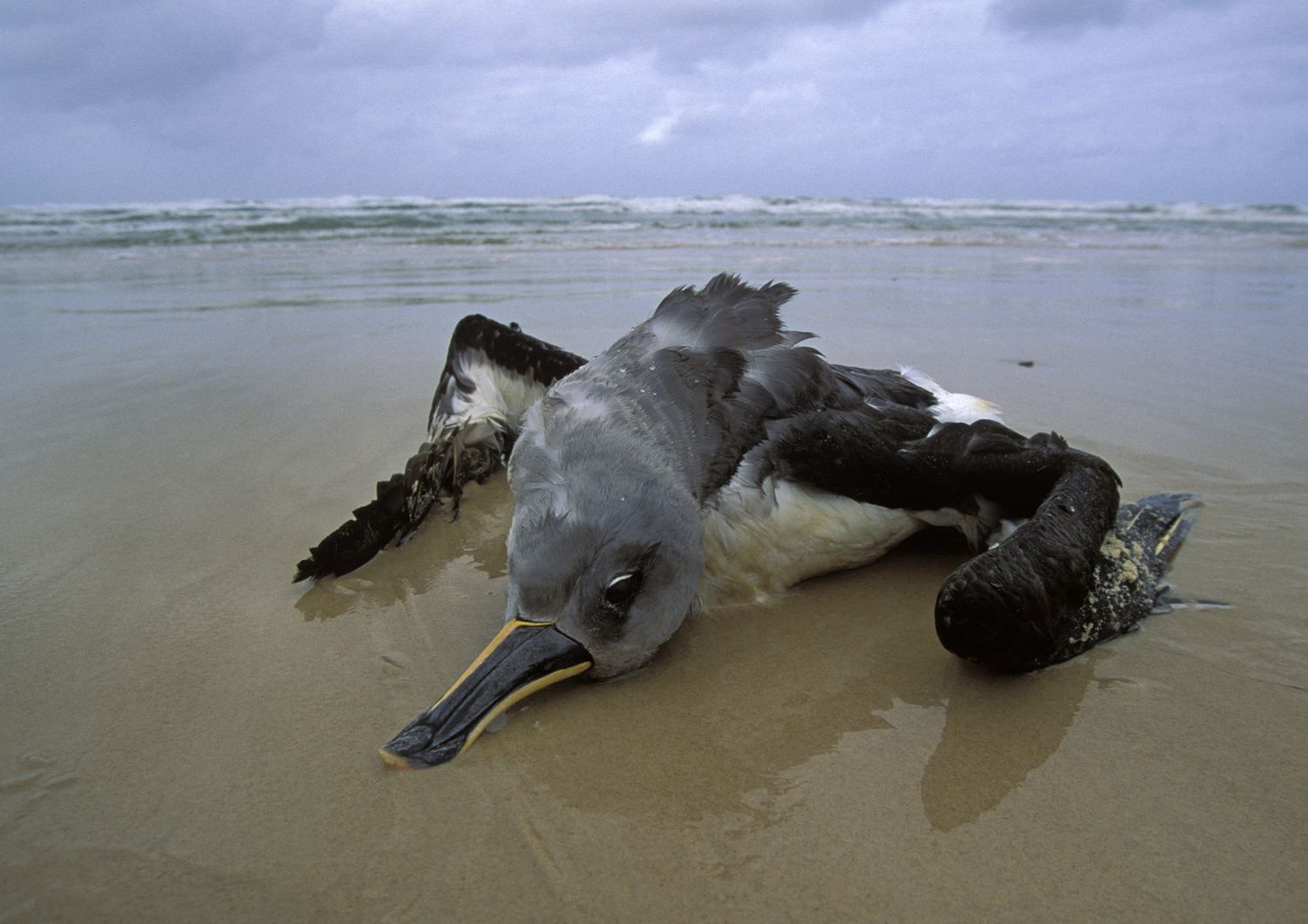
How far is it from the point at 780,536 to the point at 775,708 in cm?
71

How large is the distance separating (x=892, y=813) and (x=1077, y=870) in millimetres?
389

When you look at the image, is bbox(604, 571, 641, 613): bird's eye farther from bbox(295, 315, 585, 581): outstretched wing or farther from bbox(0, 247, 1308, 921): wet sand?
bbox(295, 315, 585, 581): outstretched wing

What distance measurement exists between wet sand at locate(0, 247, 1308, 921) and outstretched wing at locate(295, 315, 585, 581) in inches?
8.5

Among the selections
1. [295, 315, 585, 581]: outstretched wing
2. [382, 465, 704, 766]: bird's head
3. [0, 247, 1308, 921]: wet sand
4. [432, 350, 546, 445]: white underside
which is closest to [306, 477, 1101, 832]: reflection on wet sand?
[0, 247, 1308, 921]: wet sand

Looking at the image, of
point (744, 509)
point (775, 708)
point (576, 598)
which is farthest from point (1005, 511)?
point (576, 598)

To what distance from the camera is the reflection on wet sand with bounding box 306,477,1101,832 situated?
2.09 m

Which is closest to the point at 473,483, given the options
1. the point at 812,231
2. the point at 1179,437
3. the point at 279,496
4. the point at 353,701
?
the point at 279,496

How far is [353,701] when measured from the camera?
8.03 feet

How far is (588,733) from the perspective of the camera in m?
2.30

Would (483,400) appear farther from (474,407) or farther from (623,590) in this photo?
(623,590)

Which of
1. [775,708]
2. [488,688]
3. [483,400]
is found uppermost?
[483,400]

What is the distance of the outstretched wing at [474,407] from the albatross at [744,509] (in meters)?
0.05

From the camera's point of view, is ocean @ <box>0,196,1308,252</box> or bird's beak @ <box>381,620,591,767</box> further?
ocean @ <box>0,196,1308,252</box>

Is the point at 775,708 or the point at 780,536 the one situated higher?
the point at 780,536
